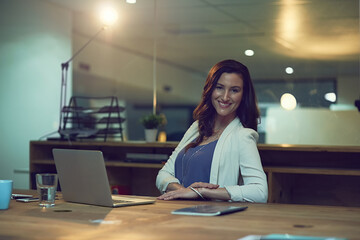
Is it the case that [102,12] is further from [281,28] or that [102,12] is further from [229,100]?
[229,100]

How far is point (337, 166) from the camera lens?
4008 millimetres

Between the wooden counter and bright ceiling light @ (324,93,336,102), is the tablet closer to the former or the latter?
the wooden counter

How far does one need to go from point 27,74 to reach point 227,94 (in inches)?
124

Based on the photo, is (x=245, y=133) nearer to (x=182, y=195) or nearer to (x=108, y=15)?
(x=182, y=195)

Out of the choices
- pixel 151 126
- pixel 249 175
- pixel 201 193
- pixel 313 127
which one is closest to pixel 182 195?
pixel 201 193

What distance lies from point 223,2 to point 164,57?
78 cm

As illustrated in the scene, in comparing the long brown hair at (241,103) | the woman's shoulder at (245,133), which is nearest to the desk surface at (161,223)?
the woman's shoulder at (245,133)

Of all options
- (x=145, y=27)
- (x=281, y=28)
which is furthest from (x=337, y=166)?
(x=145, y=27)

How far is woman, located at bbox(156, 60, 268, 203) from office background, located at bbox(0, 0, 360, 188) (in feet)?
6.21

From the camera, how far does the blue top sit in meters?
2.79

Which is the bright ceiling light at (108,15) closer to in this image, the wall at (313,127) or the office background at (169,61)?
the office background at (169,61)

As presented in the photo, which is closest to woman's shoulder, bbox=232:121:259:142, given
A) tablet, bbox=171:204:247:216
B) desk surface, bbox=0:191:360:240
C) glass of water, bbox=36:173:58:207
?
desk surface, bbox=0:191:360:240

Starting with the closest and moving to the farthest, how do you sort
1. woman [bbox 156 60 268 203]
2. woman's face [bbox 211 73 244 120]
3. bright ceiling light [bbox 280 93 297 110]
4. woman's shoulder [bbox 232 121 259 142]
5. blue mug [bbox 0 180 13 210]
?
blue mug [bbox 0 180 13 210] < woman [bbox 156 60 268 203] < woman's shoulder [bbox 232 121 259 142] < woman's face [bbox 211 73 244 120] < bright ceiling light [bbox 280 93 297 110]

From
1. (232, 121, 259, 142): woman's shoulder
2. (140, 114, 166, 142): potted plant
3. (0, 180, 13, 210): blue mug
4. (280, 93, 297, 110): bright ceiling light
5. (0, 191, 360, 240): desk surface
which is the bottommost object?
(0, 191, 360, 240): desk surface
